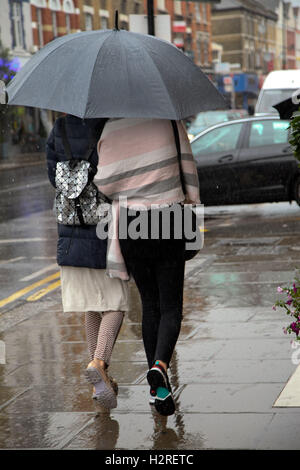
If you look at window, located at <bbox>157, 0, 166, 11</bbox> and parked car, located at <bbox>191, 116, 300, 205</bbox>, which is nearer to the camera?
parked car, located at <bbox>191, 116, 300, 205</bbox>

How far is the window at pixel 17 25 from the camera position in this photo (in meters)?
49.1

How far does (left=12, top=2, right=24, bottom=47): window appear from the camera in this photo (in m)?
49.1

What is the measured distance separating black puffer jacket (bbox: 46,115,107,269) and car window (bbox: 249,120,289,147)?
9.83 meters

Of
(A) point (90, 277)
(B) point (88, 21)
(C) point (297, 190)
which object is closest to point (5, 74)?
(B) point (88, 21)

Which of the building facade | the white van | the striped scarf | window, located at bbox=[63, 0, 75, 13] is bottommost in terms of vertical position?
the white van

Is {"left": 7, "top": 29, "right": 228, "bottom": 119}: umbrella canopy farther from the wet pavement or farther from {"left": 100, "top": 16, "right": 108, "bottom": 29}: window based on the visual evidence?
{"left": 100, "top": 16, "right": 108, "bottom": 29}: window

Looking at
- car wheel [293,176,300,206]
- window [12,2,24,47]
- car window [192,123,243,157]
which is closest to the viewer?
car wheel [293,176,300,206]

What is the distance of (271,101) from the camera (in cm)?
2320

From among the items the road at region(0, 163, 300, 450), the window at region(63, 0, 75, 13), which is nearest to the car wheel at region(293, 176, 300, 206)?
the road at region(0, 163, 300, 450)

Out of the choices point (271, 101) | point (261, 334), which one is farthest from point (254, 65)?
A: point (261, 334)

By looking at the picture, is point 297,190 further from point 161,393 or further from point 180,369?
point 161,393

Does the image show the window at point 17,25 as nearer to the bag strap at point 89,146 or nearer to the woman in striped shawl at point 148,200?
the bag strap at point 89,146

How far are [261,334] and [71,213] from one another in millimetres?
2154

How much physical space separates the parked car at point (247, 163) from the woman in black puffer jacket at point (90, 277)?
914 cm
